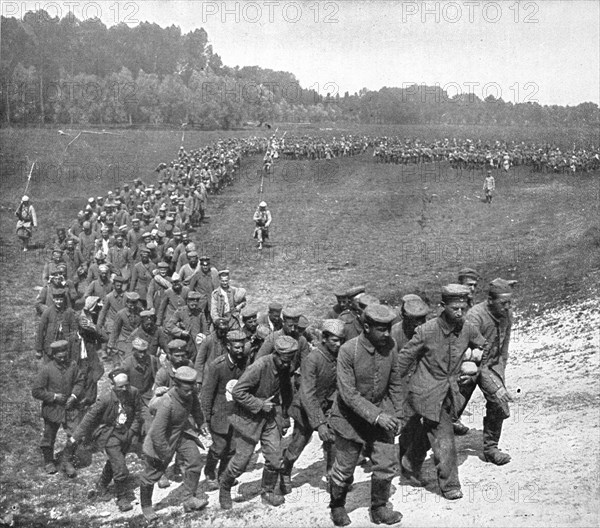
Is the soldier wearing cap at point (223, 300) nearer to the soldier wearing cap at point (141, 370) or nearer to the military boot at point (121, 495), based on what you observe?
the soldier wearing cap at point (141, 370)

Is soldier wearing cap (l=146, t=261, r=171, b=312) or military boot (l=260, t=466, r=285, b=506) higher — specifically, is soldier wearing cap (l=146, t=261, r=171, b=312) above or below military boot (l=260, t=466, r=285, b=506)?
above

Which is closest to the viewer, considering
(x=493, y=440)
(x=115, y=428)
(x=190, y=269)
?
(x=493, y=440)

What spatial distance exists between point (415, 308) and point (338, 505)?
1980mm

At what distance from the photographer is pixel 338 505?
5.81 m

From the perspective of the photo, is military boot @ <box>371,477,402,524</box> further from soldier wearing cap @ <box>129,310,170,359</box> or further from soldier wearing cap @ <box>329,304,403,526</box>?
soldier wearing cap @ <box>129,310,170,359</box>

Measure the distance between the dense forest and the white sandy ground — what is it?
40000mm

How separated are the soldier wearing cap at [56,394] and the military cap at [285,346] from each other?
324 centimetres

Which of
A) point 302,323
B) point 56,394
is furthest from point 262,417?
point 56,394

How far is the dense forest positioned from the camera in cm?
5131

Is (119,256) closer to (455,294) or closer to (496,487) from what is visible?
(455,294)

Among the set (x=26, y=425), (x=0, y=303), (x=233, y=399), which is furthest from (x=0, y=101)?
(x=233, y=399)

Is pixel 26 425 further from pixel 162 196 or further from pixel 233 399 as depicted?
pixel 162 196

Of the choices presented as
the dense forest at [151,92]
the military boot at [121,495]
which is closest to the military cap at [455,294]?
the military boot at [121,495]

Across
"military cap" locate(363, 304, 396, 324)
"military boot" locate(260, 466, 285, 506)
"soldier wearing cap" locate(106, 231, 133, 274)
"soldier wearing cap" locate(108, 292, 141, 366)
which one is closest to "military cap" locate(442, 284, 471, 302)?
"military cap" locate(363, 304, 396, 324)
